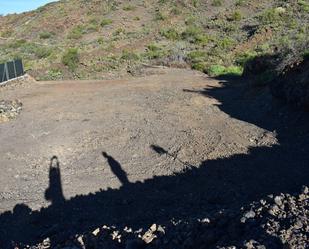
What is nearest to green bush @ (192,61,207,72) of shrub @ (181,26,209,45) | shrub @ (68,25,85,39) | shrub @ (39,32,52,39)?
shrub @ (181,26,209,45)

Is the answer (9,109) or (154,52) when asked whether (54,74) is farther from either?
(9,109)

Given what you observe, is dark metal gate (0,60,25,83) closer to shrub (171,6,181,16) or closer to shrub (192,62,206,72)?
shrub (192,62,206,72)

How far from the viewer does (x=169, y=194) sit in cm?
1217

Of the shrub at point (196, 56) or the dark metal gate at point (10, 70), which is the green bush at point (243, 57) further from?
the dark metal gate at point (10, 70)

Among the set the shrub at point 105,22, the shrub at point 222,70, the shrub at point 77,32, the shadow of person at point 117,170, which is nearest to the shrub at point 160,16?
the shrub at point 105,22

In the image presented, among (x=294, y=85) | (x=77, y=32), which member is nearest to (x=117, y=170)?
(x=294, y=85)

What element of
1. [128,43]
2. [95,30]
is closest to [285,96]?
[128,43]

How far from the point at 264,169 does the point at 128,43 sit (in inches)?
1188

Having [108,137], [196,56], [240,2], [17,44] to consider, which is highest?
[240,2]

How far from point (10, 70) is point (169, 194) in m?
20.1

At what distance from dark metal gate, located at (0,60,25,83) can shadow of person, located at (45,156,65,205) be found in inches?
596

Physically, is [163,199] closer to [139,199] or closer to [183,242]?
[139,199]

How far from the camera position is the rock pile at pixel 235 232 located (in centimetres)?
627

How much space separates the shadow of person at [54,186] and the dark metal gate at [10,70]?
49.6 ft
